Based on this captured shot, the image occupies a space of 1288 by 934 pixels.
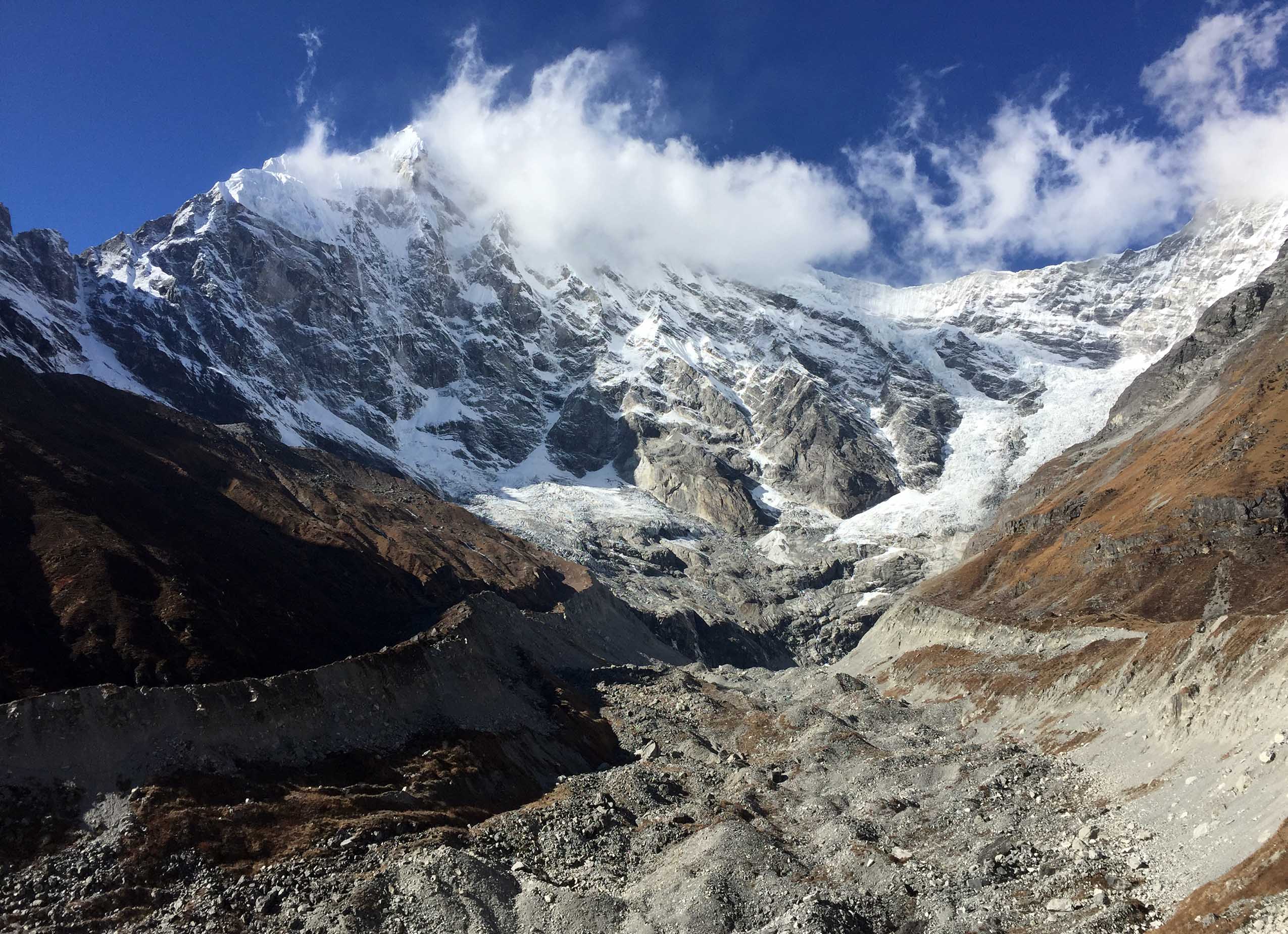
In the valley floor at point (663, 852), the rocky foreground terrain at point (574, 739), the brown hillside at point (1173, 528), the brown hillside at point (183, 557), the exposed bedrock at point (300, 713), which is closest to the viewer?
the valley floor at point (663, 852)

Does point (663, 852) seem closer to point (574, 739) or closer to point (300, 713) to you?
point (300, 713)

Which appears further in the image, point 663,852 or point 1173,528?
point 1173,528

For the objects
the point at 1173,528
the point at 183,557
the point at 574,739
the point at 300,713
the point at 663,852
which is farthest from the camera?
the point at 1173,528

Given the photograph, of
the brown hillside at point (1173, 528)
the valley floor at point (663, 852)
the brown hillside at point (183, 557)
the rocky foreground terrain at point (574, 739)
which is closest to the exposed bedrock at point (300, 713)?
the rocky foreground terrain at point (574, 739)

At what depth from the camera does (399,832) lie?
45.0 meters

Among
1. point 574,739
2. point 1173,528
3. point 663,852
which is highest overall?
point 574,739

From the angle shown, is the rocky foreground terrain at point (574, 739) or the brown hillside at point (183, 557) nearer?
the rocky foreground terrain at point (574, 739)

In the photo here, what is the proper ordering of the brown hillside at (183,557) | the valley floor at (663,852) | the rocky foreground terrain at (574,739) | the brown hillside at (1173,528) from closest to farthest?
the valley floor at (663,852), the rocky foreground terrain at (574,739), the brown hillside at (183,557), the brown hillside at (1173,528)

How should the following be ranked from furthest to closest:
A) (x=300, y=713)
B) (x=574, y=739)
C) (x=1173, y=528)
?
(x=1173, y=528) → (x=574, y=739) → (x=300, y=713)

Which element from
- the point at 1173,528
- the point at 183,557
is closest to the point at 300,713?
the point at 183,557

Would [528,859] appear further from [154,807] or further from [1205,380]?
[1205,380]

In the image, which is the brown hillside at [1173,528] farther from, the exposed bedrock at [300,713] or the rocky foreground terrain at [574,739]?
the exposed bedrock at [300,713]

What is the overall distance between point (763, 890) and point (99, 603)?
2096 inches

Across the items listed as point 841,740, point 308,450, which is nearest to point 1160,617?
point 841,740
